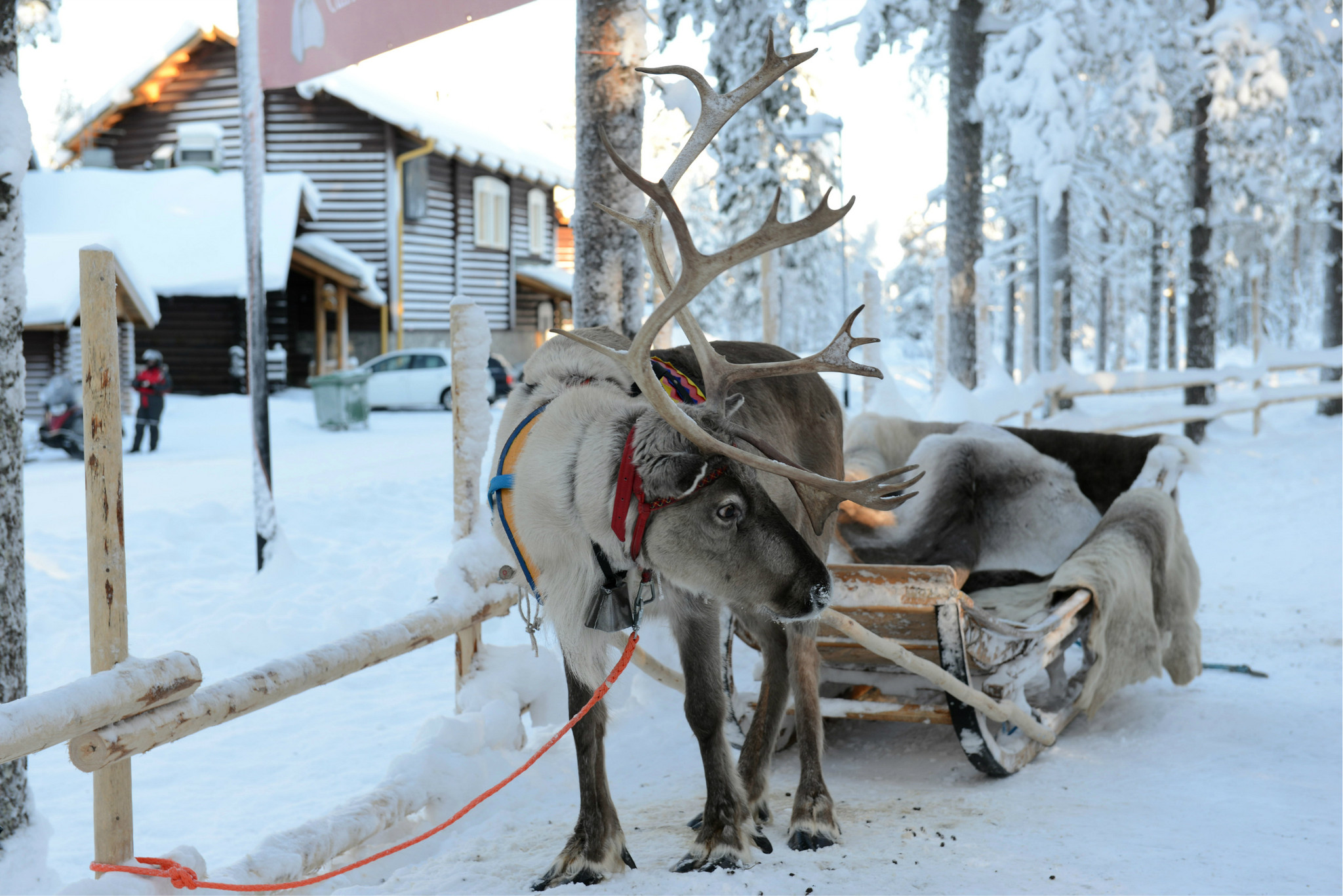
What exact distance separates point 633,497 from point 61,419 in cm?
1222

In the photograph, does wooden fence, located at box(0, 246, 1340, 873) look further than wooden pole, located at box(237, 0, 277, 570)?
No

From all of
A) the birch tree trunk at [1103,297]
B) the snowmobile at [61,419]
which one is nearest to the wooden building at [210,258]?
the snowmobile at [61,419]

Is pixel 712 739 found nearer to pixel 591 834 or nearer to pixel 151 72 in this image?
pixel 591 834

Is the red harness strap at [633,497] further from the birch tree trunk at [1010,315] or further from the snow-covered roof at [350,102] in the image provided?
the birch tree trunk at [1010,315]

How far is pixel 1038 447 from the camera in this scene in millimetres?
5496

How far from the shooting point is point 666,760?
162 inches

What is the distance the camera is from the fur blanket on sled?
462 cm

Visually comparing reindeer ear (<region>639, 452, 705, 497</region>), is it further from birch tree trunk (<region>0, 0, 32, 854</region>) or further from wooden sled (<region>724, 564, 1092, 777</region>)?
birch tree trunk (<region>0, 0, 32, 854</region>)

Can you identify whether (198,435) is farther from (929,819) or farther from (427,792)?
(929,819)

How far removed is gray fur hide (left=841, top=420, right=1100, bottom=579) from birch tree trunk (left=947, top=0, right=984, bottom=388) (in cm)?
529

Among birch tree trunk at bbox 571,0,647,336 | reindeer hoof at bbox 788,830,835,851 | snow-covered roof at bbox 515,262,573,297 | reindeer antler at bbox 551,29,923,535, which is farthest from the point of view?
snow-covered roof at bbox 515,262,573,297

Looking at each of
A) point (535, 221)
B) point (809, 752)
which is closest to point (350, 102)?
point (535, 221)

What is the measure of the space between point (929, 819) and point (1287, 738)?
180cm

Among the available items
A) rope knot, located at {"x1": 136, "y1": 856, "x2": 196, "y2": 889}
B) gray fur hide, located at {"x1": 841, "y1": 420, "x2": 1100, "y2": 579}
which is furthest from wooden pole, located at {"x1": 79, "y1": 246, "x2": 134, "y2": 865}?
gray fur hide, located at {"x1": 841, "y1": 420, "x2": 1100, "y2": 579}
